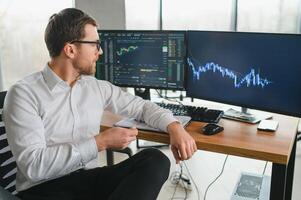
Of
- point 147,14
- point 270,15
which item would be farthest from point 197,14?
point 270,15

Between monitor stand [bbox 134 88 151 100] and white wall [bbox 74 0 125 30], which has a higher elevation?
white wall [bbox 74 0 125 30]

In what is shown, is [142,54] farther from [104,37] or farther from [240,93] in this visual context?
[240,93]

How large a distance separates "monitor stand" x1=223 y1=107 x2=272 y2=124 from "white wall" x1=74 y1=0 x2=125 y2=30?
1710 millimetres

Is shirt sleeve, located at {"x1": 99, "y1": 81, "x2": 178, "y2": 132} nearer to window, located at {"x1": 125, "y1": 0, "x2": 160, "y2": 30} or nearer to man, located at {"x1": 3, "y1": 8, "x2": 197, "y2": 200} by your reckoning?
man, located at {"x1": 3, "y1": 8, "x2": 197, "y2": 200}

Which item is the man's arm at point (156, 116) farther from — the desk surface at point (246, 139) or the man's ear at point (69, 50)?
the man's ear at point (69, 50)

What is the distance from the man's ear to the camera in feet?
4.80

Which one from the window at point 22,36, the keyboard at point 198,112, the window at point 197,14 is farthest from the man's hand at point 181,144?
the window at point 197,14

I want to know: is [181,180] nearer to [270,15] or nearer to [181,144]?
[181,144]

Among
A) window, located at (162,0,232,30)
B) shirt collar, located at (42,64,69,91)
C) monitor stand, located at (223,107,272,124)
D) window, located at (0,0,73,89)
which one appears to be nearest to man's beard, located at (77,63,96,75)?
shirt collar, located at (42,64,69,91)

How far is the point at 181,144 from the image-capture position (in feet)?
4.69

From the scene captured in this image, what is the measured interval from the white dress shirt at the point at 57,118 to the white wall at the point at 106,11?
1.63 meters

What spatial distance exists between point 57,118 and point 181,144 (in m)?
0.52

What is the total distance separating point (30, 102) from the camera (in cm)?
136

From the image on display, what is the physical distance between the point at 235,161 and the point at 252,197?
985 mm
